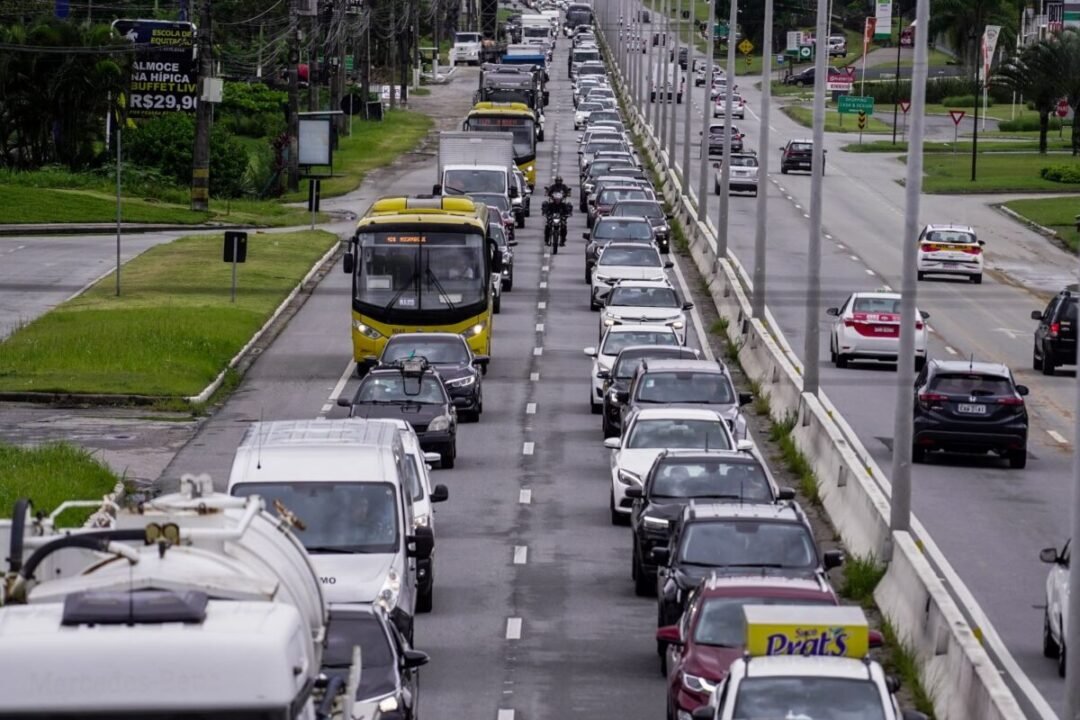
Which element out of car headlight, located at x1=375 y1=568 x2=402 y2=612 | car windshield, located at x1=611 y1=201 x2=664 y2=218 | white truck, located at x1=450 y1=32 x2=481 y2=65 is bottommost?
car headlight, located at x1=375 y1=568 x2=402 y2=612

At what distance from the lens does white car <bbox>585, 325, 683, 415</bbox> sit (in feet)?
120

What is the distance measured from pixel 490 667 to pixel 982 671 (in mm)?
5426

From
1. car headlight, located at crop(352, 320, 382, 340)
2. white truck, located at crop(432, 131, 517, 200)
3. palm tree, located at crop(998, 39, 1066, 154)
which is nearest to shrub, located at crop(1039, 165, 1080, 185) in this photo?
palm tree, located at crop(998, 39, 1066, 154)

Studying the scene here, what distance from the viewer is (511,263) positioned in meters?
54.2

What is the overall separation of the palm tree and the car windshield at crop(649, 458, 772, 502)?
260 feet

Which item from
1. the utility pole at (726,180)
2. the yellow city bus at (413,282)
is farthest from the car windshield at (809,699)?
the utility pole at (726,180)

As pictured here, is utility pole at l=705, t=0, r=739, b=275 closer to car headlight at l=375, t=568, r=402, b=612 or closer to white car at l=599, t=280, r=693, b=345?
white car at l=599, t=280, r=693, b=345

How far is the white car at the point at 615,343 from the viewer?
36.5 meters

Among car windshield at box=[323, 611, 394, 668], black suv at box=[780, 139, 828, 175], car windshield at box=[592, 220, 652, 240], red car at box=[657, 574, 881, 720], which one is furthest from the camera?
black suv at box=[780, 139, 828, 175]

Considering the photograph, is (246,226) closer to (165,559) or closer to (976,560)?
(976,560)

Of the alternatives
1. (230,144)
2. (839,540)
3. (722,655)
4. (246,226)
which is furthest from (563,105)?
(722,655)

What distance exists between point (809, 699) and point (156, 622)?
20.0 ft

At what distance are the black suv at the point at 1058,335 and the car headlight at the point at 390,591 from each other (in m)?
23.9

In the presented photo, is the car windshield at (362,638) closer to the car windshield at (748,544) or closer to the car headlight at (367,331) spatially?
the car windshield at (748,544)
